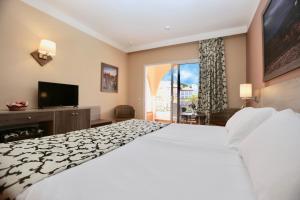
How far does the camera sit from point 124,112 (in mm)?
4844

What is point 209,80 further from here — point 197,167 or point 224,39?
point 197,167

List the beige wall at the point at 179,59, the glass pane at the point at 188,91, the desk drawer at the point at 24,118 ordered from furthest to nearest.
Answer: the glass pane at the point at 188,91 → the beige wall at the point at 179,59 → the desk drawer at the point at 24,118

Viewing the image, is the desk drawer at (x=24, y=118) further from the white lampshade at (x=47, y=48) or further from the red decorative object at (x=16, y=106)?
the white lampshade at (x=47, y=48)

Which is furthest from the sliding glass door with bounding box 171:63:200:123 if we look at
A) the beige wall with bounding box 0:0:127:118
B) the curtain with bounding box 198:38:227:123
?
the beige wall with bounding box 0:0:127:118

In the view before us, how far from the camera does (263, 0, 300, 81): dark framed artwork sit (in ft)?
4.71

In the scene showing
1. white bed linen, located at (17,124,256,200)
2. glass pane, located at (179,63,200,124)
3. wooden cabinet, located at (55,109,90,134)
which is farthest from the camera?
glass pane, located at (179,63,200,124)

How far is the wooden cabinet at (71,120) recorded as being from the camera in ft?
9.28

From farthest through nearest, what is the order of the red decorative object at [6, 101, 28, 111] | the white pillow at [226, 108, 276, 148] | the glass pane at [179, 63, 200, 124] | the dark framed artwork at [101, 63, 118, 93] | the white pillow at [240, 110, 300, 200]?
the glass pane at [179, 63, 200, 124] < the dark framed artwork at [101, 63, 118, 93] < the red decorative object at [6, 101, 28, 111] < the white pillow at [226, 108, 276, 148] < the white pillow at [240, 110, 300, 200]

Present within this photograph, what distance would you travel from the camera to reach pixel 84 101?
386cm

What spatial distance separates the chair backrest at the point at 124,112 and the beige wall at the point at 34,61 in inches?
17.0

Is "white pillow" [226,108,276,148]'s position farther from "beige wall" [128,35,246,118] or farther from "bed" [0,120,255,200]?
"beige wall" [128,35,246,118]

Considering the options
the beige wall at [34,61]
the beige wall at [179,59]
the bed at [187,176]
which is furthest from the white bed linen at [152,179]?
the beige wall at [179,59]

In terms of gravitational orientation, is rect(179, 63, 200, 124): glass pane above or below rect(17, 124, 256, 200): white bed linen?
above

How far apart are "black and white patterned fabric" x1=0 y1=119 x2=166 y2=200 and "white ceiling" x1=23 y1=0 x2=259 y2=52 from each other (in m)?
2.61
